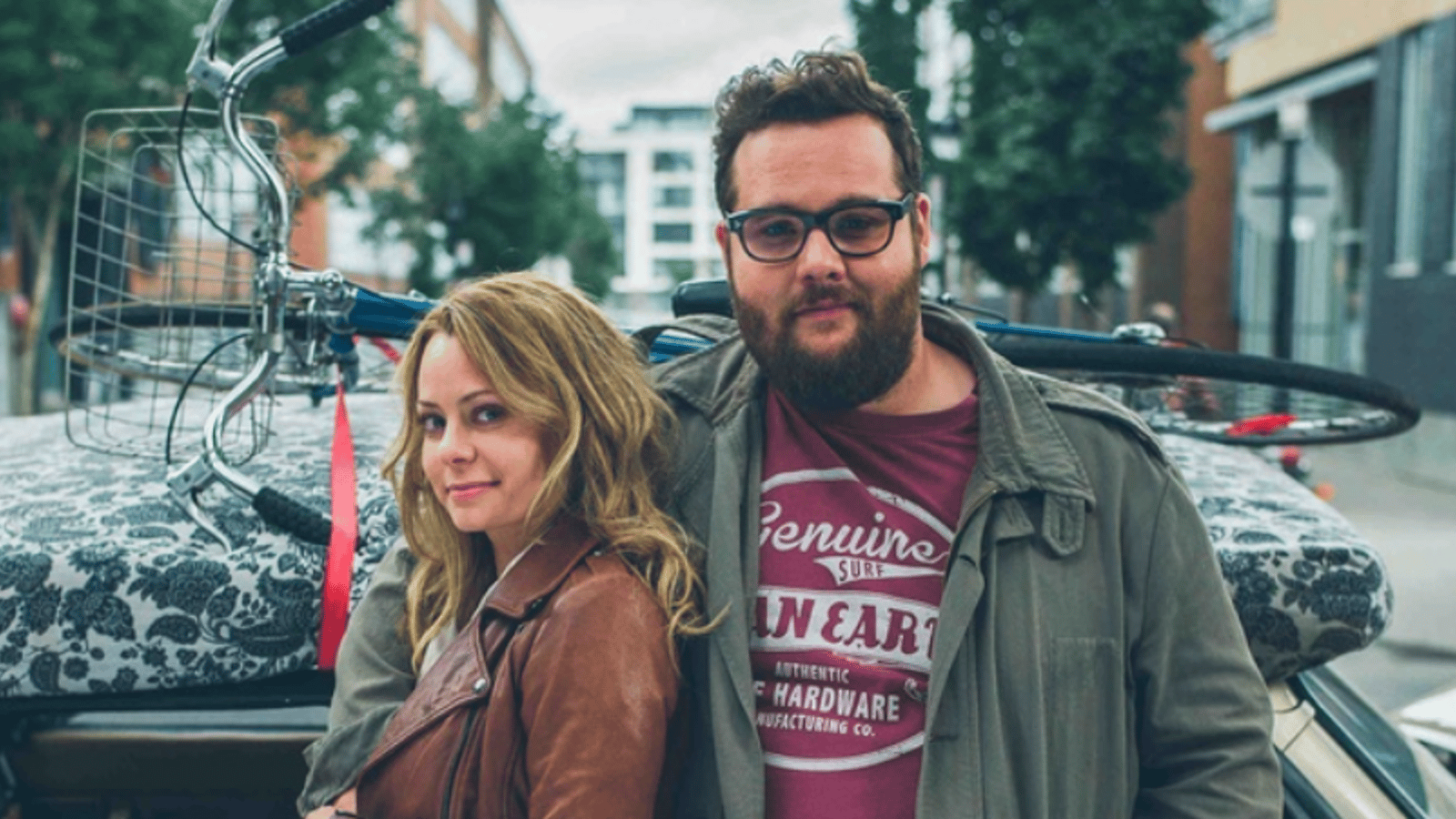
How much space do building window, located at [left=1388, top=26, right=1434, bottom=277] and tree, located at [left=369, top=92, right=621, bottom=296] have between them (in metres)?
16.5

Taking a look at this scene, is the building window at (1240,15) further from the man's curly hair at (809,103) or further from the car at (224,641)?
the man's curly hair at (809,103)

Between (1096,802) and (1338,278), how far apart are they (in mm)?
20306

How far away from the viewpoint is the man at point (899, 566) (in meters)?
1.78

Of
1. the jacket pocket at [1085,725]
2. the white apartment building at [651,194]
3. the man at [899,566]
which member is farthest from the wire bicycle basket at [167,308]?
the white apartment building at [651,194]

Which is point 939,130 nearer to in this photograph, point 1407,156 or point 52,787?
point 1407,156

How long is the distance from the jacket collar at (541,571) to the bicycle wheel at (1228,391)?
95cm

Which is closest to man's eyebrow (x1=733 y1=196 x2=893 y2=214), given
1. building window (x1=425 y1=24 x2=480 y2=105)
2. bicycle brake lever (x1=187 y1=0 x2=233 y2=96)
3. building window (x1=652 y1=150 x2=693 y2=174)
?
bicycle brake lever (x1=187 y1=0 x2=233 y2=96)

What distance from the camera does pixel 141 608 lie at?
79.0 inches

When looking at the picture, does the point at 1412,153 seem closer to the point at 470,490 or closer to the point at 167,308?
the point at 167,308

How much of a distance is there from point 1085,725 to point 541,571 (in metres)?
0.72

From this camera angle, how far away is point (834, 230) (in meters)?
1.87

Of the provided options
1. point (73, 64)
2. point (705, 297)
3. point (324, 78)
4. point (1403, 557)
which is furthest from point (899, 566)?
point (324, 78)

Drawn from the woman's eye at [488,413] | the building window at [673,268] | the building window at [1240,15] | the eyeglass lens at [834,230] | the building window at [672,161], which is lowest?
the woman's eye at [488,413]

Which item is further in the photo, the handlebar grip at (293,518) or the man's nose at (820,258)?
the handlebar grip at (293,518)
